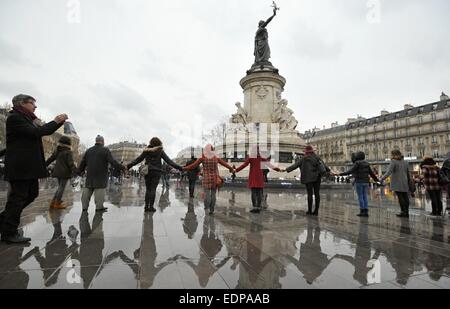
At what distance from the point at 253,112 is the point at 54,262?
22.7 m

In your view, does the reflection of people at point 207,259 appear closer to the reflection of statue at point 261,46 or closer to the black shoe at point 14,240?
the black shoe at point 14,240

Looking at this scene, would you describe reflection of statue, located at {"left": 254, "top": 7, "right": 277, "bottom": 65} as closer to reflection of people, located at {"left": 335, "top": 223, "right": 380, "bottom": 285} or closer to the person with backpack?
the person with backpack

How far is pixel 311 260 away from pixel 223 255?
44.0 inches

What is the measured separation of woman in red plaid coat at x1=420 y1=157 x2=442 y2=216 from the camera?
7.85 metres

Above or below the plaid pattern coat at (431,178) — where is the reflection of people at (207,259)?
below

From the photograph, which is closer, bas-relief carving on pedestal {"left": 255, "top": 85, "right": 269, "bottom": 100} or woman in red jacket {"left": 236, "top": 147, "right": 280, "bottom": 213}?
woman in red jacket {"left": 236, "top": 147, "right": 280, "bottom": 213}

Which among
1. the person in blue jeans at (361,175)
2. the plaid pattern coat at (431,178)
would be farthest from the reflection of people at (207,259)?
the plaid pattern coat at (431,178)

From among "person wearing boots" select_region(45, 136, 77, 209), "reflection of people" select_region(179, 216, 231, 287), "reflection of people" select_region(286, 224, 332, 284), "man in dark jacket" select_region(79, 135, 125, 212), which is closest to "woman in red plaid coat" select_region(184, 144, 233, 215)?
"reflection of people" select_region(179, 216, 231, 287)

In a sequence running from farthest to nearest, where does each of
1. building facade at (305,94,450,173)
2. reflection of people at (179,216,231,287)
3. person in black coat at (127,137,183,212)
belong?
building facade at (305,94,450,173)
person in black coat at (127,137,183,212)
reflection of people at (179,216,231,287)

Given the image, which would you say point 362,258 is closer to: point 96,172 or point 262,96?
point 96,172

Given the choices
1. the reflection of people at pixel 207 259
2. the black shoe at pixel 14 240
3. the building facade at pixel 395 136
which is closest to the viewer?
the reflection of people at pixel 207 259

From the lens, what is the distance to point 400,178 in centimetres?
763

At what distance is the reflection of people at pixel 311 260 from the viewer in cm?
294

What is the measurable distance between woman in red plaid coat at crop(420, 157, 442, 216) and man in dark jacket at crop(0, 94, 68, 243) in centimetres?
959
